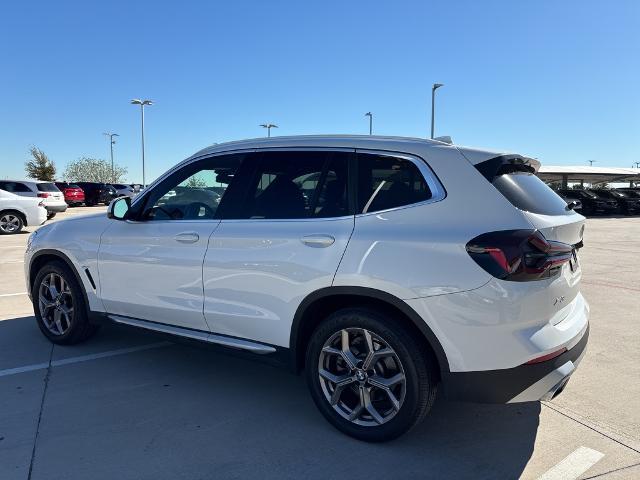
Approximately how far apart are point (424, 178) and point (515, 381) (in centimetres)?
116

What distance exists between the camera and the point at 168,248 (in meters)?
3.73

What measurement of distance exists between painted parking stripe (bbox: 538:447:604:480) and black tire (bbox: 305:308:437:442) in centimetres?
69

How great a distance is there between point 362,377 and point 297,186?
4.07ft

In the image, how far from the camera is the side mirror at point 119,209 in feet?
13.5

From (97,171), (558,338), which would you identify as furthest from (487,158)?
(97,171)

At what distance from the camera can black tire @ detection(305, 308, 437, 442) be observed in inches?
110

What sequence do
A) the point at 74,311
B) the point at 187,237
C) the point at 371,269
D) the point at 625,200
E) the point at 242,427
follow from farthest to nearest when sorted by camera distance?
1. the point at 625,200
2. the point at 74,311
3. the point at 187,237
4. the point at 242,427
5. the point at 371,269

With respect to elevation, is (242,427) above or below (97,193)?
below

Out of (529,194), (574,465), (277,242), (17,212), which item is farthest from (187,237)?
(17,212)

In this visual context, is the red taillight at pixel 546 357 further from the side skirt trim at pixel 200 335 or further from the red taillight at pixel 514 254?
the side skirt trim at pixel 200 335

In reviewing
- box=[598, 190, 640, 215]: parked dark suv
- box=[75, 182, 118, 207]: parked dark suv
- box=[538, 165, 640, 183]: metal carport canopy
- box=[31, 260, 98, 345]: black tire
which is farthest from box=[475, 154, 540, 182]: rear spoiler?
box=[538, 165, 640, 183]: metal carport canopy

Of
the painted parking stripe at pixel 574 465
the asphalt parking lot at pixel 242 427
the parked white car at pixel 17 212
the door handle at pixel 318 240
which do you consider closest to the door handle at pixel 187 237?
the door handle at pixel 318 240

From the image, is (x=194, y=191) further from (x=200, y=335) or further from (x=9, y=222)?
(x=9, y=222)

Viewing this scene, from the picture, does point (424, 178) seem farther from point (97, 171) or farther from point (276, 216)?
point (97, 171)
